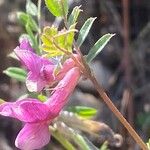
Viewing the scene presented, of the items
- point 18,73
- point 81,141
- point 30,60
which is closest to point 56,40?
point 30,60

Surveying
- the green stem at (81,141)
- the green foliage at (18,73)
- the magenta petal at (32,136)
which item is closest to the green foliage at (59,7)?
the magenta petal at (32,136)

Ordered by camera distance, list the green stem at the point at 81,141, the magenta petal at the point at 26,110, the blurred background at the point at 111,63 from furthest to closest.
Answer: the blurred background at the point at 111,63, the green stem at the point at 81,141, the magenta petal at the point at 26,110

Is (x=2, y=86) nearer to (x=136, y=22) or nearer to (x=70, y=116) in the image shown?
(x=136, y=22)

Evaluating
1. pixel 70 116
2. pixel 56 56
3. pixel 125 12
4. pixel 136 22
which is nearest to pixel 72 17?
pixel 56 56

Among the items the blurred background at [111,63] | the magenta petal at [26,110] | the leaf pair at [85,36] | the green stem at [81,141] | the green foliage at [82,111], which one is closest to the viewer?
the magenta petal at [26,110]

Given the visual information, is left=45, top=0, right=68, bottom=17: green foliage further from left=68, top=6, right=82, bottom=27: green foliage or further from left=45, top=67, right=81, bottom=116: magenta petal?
left=45, top=67, right=81, bottom=116: magenta petal

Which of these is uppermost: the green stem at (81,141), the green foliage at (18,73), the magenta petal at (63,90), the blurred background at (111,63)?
the magenta petal at (63,90)

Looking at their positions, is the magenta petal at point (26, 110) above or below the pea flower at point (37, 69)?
below

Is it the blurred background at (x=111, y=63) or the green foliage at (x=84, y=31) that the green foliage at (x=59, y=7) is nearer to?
the green foliage at (x=84, y=31)
